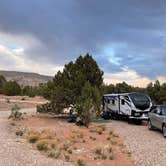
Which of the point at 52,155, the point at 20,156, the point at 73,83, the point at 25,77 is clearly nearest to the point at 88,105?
the point at 73,83

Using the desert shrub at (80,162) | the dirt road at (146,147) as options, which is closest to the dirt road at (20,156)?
the desert shrub at (80,162)

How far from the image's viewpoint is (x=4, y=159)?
13914mm

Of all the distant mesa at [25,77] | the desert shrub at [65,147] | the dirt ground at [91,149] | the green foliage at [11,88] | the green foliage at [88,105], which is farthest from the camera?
the distant mesa at [25,77]

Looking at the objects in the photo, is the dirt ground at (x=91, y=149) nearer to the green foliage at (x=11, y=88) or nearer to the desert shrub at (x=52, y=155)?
the desert shrub at (x=52, y=155)

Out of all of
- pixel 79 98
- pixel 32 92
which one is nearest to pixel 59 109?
pixel 79 98

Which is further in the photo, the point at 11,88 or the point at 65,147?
the point at 11,88

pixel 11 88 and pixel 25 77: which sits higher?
pixel 25 77

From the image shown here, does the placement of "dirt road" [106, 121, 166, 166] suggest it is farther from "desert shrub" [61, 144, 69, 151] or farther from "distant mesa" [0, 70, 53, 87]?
"distant mesa" [0, 70, 53, 87]

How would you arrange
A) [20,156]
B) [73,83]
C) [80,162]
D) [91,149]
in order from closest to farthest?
[80,162]
[20,156]
[91,149]
[73,83]

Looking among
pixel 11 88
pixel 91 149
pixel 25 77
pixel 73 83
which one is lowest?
pixel 91 149

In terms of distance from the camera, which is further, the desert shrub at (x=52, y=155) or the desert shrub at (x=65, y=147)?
the desert shrub at (x=65, y=147)

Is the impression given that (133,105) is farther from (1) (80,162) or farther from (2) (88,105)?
(1) (80,162)

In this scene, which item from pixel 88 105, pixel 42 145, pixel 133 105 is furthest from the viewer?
pixel 133 105

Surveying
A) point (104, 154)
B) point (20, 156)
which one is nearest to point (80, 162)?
point (104, 154)
